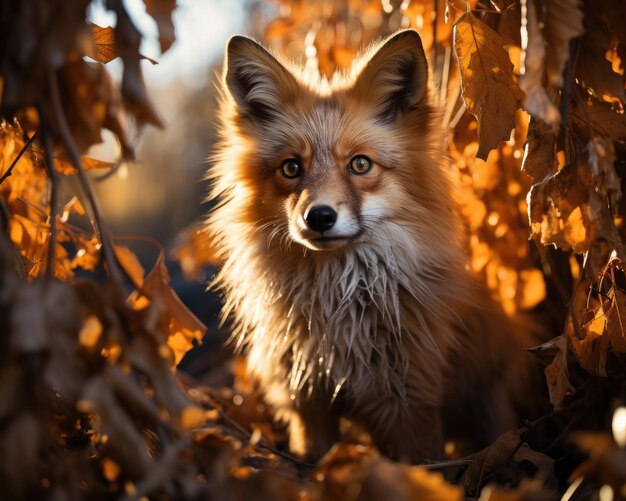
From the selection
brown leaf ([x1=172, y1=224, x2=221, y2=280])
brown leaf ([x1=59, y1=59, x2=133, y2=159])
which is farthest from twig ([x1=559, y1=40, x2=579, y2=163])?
brown leaf ([x1=172, y1=224, x2=221, y2=280])

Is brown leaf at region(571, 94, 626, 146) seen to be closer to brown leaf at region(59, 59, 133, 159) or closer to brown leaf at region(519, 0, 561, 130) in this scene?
brown leaf at region(519, 0, 561, 130)

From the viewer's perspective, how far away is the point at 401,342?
113 inches

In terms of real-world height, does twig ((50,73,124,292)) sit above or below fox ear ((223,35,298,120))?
below

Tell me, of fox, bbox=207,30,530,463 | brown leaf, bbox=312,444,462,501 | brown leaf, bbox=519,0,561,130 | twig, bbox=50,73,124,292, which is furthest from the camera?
fox, bbox=207,30,530,463

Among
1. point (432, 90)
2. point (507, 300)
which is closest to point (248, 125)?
point (432, 90)

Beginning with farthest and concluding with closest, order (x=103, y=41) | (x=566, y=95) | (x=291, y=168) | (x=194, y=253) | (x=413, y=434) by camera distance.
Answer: (x=194, y=253) → (x=291, y=168) → (x=413, y=434) → (x=103, y=41) → (x=566, y=95)

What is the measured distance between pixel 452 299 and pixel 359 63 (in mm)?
1324

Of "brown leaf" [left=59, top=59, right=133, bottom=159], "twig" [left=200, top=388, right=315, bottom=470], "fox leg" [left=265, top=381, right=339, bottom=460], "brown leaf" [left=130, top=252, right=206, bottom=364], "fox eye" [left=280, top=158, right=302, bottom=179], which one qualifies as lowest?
"twig" [left=200, top=388, right=315, bottom=470]

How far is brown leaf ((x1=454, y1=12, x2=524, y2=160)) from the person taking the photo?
2355mm

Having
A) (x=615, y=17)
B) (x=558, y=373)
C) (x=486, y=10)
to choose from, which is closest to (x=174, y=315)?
(x=558, y=373)

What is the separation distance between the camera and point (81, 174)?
5.92 ft

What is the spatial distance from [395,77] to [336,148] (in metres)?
0.47

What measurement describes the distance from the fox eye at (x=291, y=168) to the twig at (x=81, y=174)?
129 cm

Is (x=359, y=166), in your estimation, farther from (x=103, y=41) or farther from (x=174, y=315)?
(x=103, y=41)
